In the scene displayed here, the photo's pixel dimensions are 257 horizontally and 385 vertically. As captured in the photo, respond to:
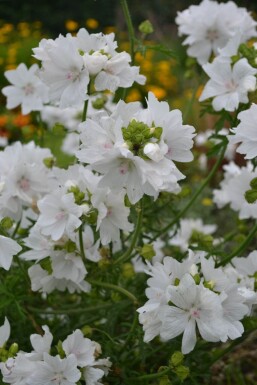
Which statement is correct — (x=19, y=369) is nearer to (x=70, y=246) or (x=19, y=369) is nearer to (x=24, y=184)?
(x=70, y=246)

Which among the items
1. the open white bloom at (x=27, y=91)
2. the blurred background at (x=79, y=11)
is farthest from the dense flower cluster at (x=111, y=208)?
the blurred background at (x=79, y=11)

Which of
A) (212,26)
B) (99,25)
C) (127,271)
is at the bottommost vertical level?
(99,25)

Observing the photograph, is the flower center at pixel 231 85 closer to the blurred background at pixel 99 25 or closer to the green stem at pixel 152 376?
the green stem at pixel 152 376

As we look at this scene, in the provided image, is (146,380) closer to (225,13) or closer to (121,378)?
(121,378)

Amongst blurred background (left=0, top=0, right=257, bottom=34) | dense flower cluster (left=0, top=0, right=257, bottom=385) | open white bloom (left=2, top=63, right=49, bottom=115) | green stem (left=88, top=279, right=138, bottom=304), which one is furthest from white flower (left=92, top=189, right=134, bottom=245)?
blurred background (left=0, top=0, right=257, bottom=34)

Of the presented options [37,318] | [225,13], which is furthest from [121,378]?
[225,13]

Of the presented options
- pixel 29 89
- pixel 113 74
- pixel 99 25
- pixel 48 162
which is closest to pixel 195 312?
pixel 113 74

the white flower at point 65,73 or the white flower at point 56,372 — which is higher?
the white flower at point 65,73
